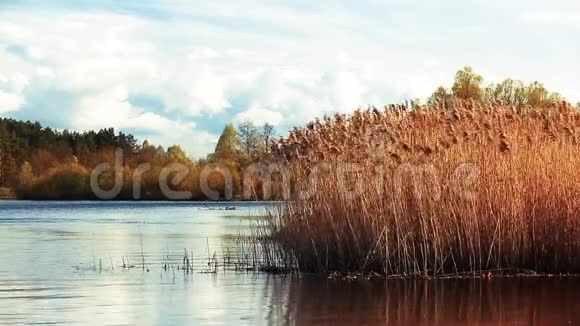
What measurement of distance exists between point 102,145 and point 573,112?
12135cm

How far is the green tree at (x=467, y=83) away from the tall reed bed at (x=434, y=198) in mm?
33457

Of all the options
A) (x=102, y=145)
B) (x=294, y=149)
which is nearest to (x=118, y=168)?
(x=102, y=145)

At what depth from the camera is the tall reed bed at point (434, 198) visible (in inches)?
679

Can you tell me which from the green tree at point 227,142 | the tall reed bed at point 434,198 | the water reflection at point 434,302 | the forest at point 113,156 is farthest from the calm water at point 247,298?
the green tree at point 227,142

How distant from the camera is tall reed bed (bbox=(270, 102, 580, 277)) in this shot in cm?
1723

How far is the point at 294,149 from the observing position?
18.2 meters

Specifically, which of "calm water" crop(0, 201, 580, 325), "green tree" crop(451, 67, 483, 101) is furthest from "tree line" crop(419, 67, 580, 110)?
"calm water" crop(0, 201, 580, 325)

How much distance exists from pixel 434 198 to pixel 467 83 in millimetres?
36841

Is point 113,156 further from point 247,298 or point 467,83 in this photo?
point 247,298

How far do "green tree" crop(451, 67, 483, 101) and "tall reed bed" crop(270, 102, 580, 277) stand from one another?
33457 millimetres

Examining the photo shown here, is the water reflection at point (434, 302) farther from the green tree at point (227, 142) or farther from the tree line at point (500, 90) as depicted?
the green tree at point (227, 142)

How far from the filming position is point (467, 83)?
5325 centimetres

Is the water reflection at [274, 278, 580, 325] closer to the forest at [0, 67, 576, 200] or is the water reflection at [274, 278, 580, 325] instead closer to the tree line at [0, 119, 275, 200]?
the forest at [0, 67, 576, 200]

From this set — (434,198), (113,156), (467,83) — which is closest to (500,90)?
(467,83)
